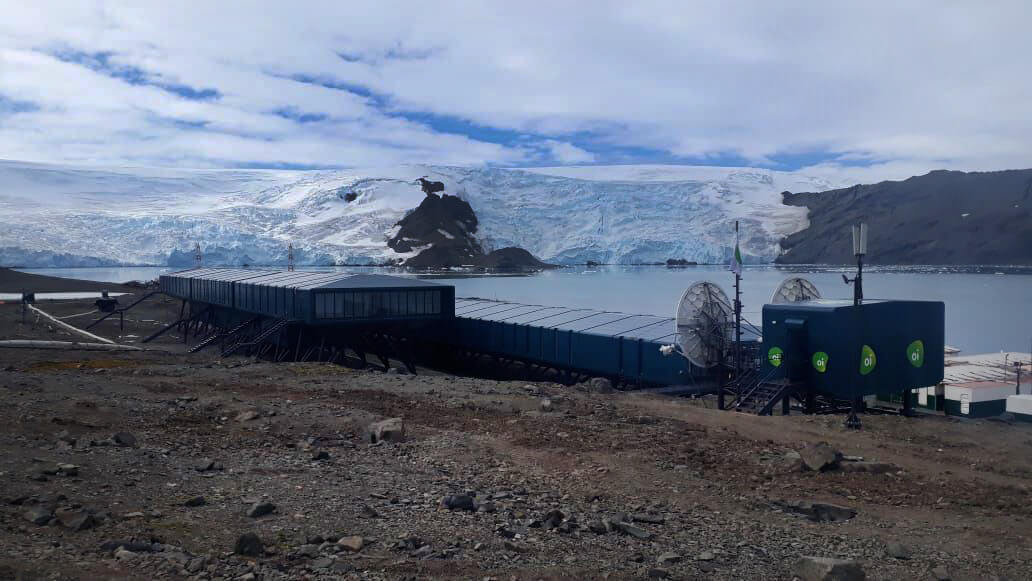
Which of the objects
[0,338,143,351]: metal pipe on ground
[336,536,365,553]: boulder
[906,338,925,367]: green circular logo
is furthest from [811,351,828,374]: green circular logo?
[0,338,143,351]: metal pipe on ground

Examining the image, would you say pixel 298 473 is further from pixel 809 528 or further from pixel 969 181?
pixel 969 181

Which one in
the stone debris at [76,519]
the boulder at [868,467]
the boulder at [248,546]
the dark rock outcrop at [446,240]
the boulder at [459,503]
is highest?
the dark rock outcrop at [446,240]

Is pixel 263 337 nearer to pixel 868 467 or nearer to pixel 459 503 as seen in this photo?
pixel 459 503

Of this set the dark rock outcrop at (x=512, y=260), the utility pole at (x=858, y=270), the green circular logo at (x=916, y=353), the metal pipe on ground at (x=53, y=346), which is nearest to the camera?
the utility pole at (x=858, y=270)

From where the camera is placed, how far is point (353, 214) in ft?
409

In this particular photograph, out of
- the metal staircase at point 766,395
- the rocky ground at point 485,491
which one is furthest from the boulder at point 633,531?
the metal staircase at point 766,395

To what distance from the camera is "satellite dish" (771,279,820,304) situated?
19531mm

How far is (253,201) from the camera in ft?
420

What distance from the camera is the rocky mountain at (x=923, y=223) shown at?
434 feet

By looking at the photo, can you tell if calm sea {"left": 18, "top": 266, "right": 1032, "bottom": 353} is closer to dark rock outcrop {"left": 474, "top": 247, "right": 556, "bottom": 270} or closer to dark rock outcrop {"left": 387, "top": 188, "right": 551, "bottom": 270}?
dark rock outcrop {"left": 474, "top": 247, "right": 556, "bottom": 270}

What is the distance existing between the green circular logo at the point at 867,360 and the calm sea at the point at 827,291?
1880 centimetres

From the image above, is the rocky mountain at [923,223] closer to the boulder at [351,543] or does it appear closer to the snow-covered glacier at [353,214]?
the snow-covered glacier at [353,214]

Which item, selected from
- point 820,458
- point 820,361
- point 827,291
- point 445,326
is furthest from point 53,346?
point 827,291

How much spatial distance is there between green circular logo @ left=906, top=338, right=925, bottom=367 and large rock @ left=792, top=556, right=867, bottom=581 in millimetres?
12833
